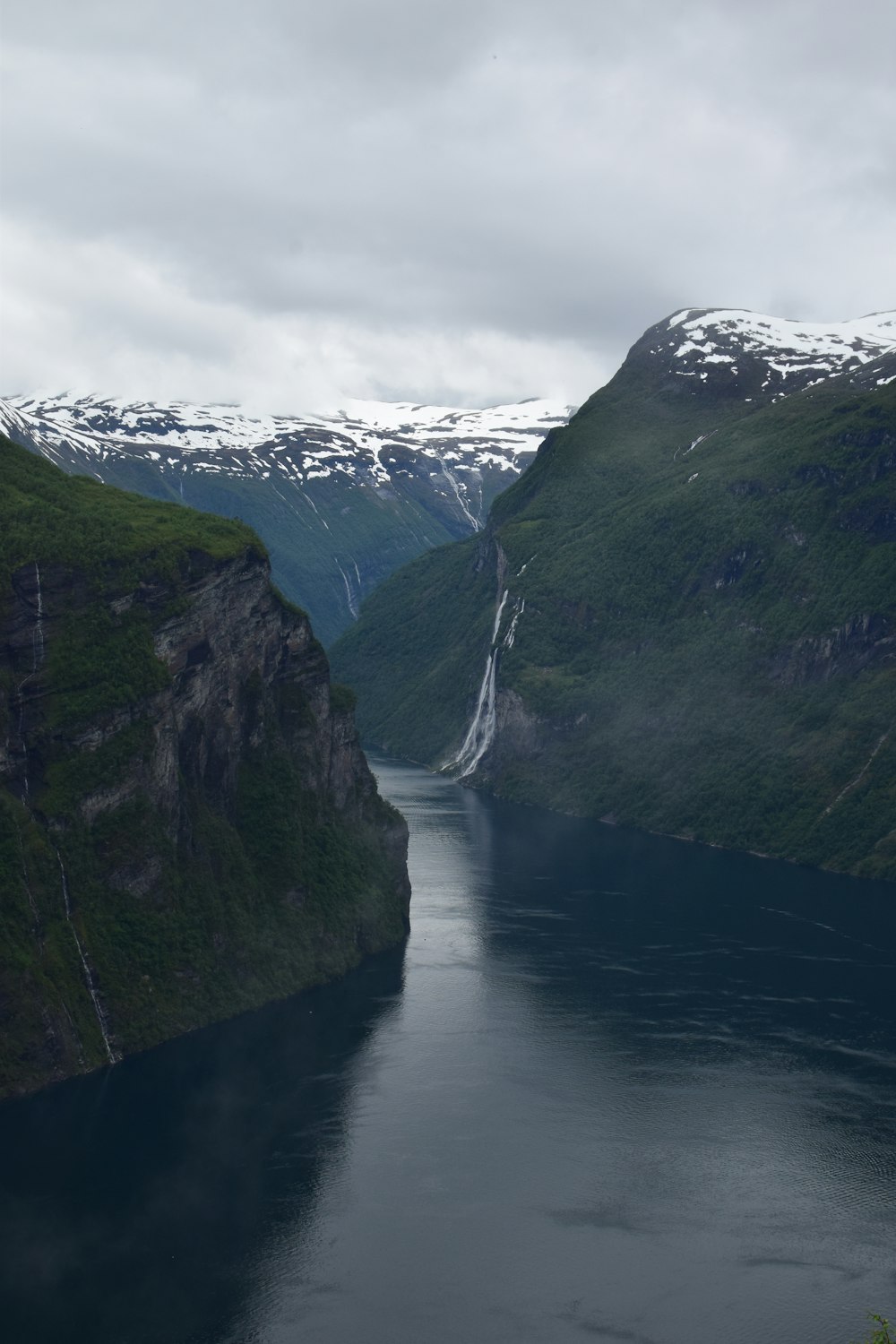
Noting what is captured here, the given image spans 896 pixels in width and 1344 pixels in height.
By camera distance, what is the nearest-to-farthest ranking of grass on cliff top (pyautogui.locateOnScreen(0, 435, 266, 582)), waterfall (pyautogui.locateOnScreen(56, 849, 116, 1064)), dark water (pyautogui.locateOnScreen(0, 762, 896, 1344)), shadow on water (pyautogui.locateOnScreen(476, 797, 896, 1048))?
dark water (pyautogui.locateOnScreen(0, 762, 896, 1344))
waterfall (pyautogui.locateOnScreen(56, 849, 116, 1064))
grass on cliff top (pyautogui.locateOnScreen(0, 435, 266, 582))
shadow on water (pyautogui.locateOnScreen(476, 797, 896, 1048))

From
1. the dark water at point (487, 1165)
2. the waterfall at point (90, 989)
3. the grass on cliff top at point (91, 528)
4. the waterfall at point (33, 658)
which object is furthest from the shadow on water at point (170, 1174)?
the grass on cliff top at point (91, 528)

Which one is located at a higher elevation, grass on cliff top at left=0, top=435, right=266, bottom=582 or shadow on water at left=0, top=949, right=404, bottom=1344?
grass on cliff top at left=0, top=435, right=266, bottom=582

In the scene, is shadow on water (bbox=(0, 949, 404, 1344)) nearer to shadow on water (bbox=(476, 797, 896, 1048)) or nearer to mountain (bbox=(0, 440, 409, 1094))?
mountain (bbox=(0, 440, 409, 1094))

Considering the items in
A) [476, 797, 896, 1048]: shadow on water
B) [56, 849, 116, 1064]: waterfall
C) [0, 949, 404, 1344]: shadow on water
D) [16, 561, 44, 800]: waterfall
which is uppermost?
[16, 561, 44, 800]: waterfall

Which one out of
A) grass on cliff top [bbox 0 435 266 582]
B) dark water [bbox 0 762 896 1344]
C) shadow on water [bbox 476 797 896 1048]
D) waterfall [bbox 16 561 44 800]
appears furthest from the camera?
shadow on water [bbox 476 797 896 1048]

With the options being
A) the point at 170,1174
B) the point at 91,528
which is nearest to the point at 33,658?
the point at 91,528

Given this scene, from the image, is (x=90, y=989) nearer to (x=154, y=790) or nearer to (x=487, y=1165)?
(x=154, y=790)

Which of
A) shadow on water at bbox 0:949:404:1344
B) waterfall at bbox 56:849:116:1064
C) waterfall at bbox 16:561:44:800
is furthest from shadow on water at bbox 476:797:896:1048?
waterfall at bbox 16:561:44:800
